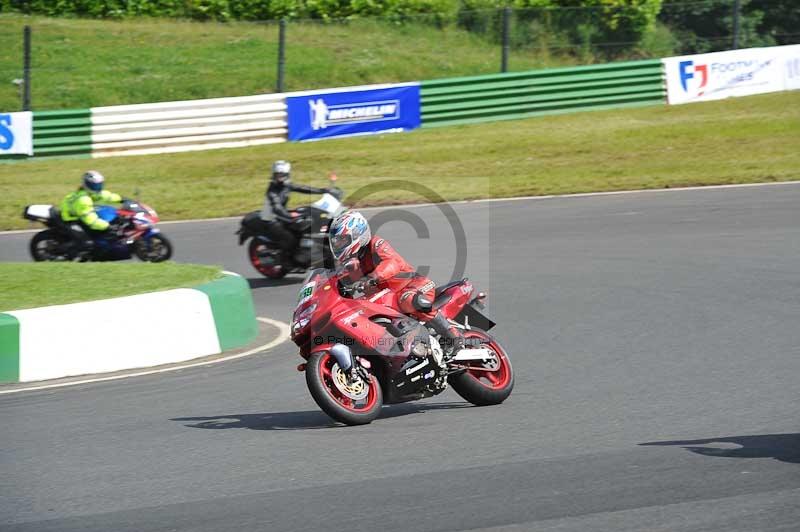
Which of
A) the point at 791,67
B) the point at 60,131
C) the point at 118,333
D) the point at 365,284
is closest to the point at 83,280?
the point at 118,333

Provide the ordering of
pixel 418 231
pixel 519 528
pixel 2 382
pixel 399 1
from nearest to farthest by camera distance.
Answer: pixel 519 528, pixel 2 382, pixel 418 231, pixel 399 1

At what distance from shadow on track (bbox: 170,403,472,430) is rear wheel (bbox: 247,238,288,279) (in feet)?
22.4

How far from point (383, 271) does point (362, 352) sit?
0.56m

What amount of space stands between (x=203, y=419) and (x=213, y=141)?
709 inches

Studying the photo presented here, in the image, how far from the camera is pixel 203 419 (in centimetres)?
782

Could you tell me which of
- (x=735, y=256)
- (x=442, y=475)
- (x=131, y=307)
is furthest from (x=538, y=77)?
(x=442, y=475)

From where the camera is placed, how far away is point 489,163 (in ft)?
76.2

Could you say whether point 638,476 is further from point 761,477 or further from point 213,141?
point 213,141

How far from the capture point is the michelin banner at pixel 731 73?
1135 inches

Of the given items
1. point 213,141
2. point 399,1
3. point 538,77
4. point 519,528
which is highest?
point 399,1

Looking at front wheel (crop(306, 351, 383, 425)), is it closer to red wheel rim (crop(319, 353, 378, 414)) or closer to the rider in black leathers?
red wheel rim (crop(319, 353, 378, 414))

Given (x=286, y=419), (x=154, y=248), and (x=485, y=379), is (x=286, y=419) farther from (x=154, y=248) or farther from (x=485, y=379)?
(x=154, y=248)

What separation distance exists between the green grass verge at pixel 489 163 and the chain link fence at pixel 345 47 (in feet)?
10.00

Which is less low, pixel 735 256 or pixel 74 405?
pixel 735 256
